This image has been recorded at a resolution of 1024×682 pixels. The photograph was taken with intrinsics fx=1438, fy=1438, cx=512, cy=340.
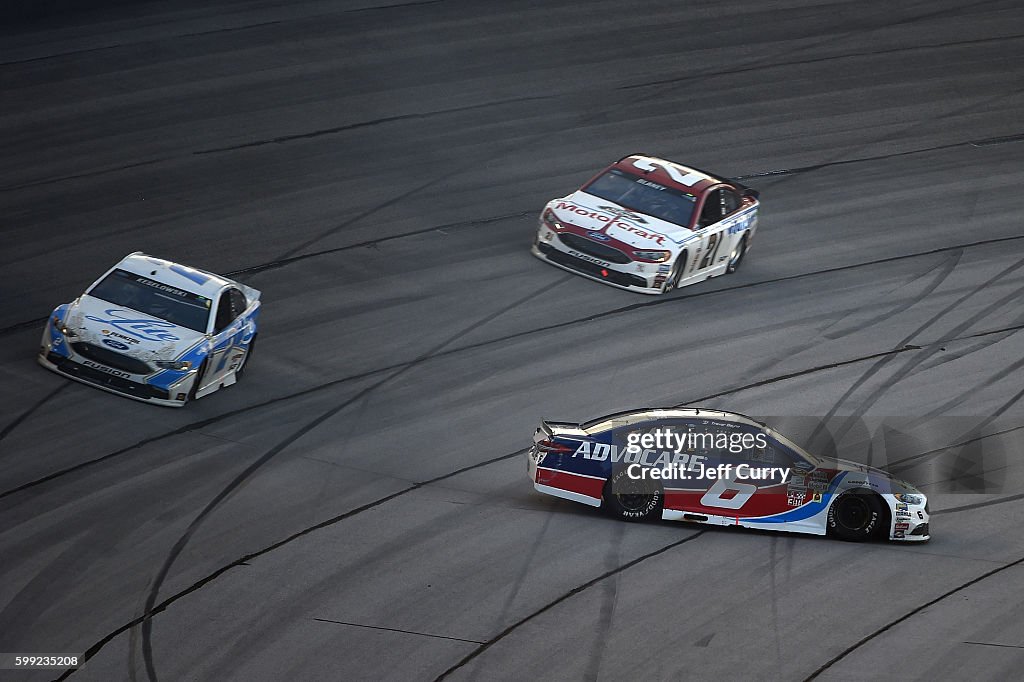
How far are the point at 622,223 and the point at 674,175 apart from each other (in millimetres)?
1546

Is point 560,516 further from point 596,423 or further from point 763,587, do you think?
point 763,587

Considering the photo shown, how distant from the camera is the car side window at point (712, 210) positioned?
2078 centimetres

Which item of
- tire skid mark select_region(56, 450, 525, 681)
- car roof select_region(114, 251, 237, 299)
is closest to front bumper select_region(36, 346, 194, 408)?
car roof select_region(114, 251, 237, 299)

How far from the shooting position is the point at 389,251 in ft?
68.4

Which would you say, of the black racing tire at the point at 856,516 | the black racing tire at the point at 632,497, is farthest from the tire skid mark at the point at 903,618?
the black racing tire at the point at 632,497

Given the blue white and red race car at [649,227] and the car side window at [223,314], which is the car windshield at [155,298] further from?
the blue white and red race car at [649,227]

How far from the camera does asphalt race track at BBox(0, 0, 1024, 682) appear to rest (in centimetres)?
1266

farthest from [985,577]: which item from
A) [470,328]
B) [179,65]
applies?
[179,65]

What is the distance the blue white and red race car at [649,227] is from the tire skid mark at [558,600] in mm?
6308

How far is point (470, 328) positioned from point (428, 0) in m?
14.3

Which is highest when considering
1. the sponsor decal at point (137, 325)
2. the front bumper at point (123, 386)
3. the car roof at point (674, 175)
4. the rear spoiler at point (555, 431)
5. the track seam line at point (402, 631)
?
the car roof at point (674, 175)

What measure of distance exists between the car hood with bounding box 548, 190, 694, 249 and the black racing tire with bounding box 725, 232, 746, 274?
3.56 ft

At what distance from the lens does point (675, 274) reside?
20.3 metres

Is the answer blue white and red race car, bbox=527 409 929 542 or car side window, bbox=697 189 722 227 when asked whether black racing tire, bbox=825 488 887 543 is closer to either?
blue white and red race car, bbox=527 409 929 542
